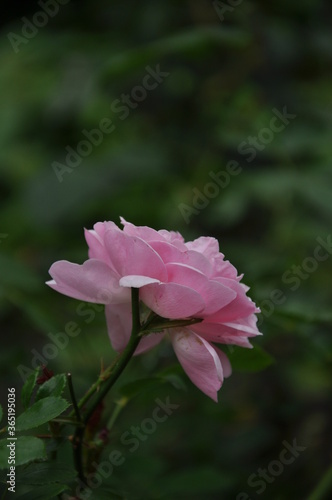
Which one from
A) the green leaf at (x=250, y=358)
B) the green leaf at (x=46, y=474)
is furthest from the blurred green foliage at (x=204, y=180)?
the green leaf at (x=46, y=474)

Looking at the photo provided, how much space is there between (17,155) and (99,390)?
6.13 feet

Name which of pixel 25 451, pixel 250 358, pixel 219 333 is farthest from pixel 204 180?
pixel 25 451

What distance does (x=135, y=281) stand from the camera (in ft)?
1.92

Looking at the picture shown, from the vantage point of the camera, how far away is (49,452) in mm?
662

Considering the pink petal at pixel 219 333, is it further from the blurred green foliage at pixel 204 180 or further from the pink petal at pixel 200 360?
the blurred green foliage at pixel 204 180

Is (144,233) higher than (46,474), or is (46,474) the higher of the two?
(144,233)

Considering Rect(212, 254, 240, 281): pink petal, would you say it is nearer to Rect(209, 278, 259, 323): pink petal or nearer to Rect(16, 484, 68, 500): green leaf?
Rect(209, 278, 259, 323): pink petal

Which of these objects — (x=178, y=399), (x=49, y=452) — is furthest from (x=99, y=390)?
(x=178, y=399)

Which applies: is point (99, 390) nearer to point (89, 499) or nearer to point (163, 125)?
point (89, 499)

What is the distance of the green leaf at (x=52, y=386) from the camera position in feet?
2.02

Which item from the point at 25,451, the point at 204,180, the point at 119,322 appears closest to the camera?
the point at 25,451

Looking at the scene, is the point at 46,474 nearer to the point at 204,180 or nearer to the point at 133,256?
the point at 133,256

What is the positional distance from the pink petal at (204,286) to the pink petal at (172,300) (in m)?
0.01

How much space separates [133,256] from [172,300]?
48 mm
